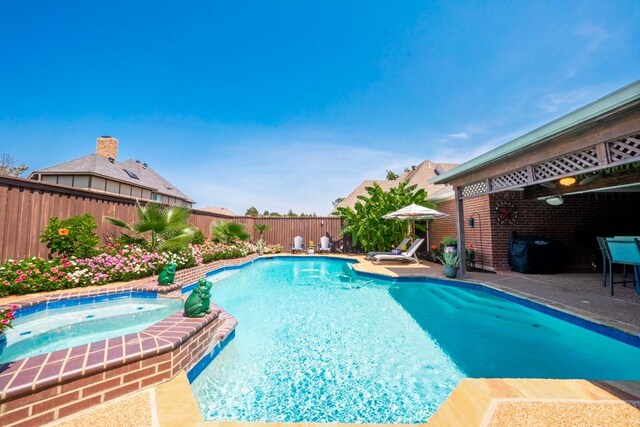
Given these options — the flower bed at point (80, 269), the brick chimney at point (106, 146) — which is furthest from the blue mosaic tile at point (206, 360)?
the brick chimney at point (106, 146)

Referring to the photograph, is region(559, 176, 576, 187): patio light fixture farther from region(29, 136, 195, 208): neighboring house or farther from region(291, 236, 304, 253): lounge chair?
region(29, 136, 195, 208): neighboring house

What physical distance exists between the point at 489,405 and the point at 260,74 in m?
11.1

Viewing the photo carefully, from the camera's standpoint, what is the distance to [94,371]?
1.92 metres

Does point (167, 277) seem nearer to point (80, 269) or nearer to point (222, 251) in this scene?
point (80, 269)

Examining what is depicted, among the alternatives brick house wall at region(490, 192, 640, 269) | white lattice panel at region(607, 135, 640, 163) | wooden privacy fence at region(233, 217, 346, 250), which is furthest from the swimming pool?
wooden privacy fence at region(233, 217, 346, 250)

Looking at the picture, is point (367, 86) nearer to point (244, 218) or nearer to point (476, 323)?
point (476, 323)

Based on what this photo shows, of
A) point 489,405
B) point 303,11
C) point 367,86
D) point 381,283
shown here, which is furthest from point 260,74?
point 489,405

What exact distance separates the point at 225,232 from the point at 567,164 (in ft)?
38.6

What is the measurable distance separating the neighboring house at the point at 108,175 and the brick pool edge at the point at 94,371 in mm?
15221

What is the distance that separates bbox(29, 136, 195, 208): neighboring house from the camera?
17.4 meters

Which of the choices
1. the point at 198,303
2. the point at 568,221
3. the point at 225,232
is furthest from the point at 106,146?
the point at 568,221

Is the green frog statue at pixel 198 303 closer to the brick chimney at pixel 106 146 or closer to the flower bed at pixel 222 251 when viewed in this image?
the flower bed at pixel 222 251

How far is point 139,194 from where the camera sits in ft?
68.6

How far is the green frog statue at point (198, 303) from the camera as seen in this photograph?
10.3 feet
